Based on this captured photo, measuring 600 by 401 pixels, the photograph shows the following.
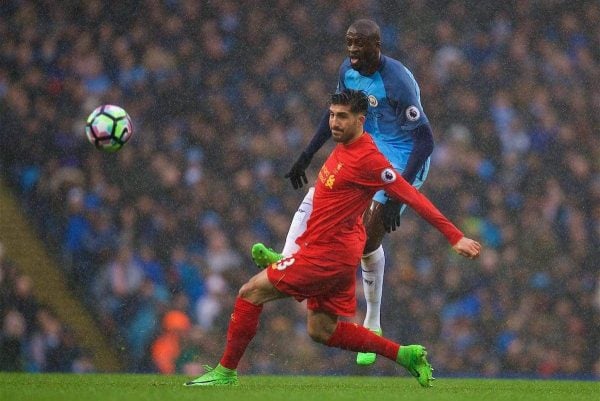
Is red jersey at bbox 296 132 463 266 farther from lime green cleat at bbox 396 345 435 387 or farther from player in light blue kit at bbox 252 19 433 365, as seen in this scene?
lime green cleat at bbox 396 345 435 387

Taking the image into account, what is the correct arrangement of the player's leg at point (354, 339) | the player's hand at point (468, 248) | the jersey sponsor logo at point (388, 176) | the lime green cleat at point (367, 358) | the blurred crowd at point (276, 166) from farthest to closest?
the blurred crowd at point (276, 166), the lime green cleat at point (367, 358), the player's leg at point (354, 339), the jersey sponsor logo at point (388, 176), the player's hand at point (468, 248)

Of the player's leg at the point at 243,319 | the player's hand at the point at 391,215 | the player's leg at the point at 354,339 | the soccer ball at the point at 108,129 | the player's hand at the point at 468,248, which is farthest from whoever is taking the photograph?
the soccer ball at the point at 108,129

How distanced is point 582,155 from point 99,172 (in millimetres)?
4980

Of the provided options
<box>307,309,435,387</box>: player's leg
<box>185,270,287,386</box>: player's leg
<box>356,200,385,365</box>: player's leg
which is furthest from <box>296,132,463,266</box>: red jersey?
<box>356,200,385,365</box>: player's leg

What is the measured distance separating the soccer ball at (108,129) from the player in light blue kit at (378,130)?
1.26m

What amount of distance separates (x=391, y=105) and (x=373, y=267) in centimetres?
118

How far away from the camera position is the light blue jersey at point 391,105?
786 centimetres

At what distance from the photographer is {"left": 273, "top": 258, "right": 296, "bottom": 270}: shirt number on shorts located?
7.10 m

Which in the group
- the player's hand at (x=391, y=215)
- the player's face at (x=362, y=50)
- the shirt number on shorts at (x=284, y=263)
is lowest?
the shirt number on shorts at (x=284, y=263)

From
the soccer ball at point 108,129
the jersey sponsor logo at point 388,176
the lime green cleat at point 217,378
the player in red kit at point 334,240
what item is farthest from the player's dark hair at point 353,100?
the soccer ball at point 108,129

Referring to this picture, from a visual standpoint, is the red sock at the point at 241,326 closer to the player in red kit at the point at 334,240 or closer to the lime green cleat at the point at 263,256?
the player in red kit at the point at 334,240

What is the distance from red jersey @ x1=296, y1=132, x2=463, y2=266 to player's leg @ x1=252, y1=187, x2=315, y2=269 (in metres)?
0.22

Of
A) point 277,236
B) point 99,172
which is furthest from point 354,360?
point 99,172

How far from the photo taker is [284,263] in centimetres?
712
